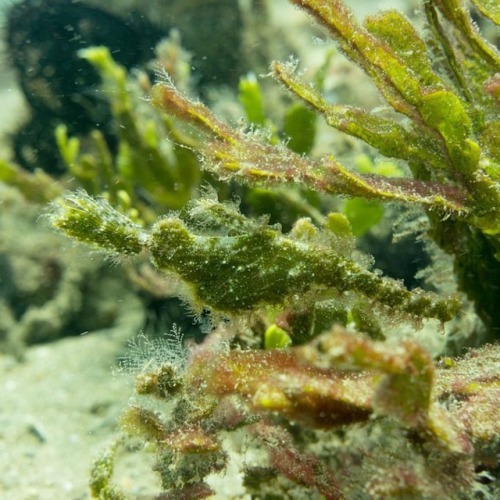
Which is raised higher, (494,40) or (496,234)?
(494,40)

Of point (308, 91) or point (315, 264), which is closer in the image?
point (315, 264)

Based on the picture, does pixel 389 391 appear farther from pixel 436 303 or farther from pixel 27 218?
pixel 27 218

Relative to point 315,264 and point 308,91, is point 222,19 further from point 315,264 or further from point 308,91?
point 315,264

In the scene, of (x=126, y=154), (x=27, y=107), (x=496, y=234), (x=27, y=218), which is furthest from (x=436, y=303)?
(x=27, y=107)

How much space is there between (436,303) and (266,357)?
0.57 metres

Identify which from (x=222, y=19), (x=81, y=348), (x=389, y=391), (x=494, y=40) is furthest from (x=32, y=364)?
(x=494, y=40)

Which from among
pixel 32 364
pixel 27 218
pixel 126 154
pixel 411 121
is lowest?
pixel 32 364

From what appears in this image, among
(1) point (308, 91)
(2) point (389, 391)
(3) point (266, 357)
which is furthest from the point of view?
(1) point (308, 91)

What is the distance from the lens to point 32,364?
3.63 metres

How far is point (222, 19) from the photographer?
5168 mm

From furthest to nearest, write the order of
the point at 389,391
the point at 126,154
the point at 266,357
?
the point at 126,154 → the point at 266,357 → the point at 389,391

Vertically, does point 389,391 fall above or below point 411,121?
below

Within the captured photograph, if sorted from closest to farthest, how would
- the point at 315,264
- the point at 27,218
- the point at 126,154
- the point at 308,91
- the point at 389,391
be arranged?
the point at 389,391 < the point at 315,264 < the point at 308,91 < the point at 126,154 < the point at 27,218

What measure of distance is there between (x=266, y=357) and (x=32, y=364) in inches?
122
